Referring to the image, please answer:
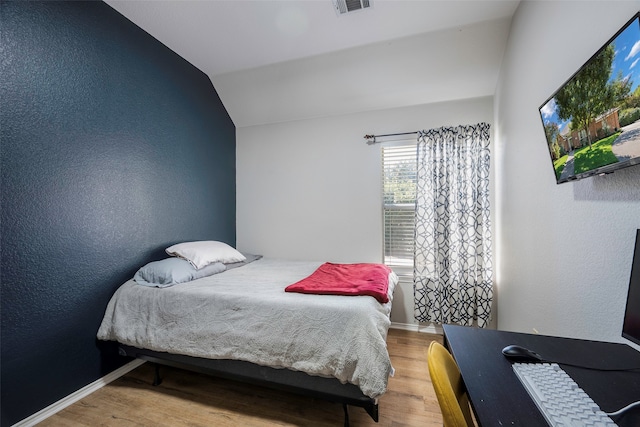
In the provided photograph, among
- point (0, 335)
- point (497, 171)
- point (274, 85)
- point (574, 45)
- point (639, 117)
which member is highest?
point (274, 85)

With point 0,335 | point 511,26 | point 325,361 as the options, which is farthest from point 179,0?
point 325,361

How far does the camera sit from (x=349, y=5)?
198 centimetres

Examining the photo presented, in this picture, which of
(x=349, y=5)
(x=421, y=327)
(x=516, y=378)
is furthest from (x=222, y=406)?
(x=349, y=5)

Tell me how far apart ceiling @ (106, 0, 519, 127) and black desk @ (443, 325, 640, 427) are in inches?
90.1

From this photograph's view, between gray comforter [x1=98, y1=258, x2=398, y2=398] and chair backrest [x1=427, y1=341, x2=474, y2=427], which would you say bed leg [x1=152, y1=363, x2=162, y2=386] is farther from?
chair backrest [x1=427, y1=341, x2=474, y2=427]

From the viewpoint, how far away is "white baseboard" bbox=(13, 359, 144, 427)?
160 centimetres

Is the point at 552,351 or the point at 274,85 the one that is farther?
the point at 274,85

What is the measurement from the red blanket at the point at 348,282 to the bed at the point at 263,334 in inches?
2.1

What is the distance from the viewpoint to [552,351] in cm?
90

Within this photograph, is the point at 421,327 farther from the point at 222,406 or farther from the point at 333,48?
the point at 333,48

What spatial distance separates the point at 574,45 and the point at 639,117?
0.69m

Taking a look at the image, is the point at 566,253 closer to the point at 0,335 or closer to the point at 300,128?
the point at 300,128

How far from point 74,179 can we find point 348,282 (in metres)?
2.12

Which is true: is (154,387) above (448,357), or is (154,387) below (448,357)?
below
